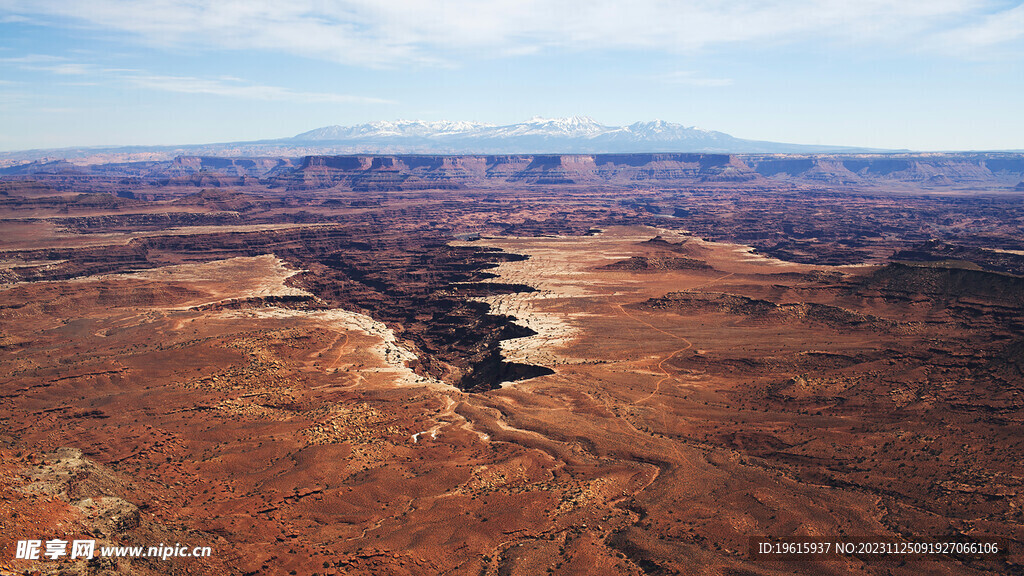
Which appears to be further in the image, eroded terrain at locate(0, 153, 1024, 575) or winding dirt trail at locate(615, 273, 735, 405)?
winding dirt trail at locate(615, 273, 735, 405)

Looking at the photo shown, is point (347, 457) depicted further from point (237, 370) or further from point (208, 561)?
point (237, 370)

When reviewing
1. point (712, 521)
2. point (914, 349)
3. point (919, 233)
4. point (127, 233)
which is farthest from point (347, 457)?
point (919, 233)

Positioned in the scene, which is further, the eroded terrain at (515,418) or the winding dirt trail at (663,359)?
the winding dirt trail at (663,359)

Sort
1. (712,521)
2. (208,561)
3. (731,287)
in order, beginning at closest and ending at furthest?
(208,561)
(712,521)
(731,287)

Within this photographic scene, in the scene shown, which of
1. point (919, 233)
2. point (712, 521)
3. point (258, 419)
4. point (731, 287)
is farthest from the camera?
point (919, 233)

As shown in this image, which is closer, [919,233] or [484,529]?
[484,529]

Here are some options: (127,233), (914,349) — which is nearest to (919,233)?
(914,349)

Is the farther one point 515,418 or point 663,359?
point 663,359

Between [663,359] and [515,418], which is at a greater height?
[663,359]
